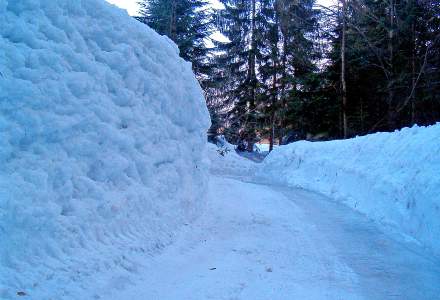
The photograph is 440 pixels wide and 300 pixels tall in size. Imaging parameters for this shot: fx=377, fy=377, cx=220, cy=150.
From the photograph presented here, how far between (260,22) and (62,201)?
2561cm

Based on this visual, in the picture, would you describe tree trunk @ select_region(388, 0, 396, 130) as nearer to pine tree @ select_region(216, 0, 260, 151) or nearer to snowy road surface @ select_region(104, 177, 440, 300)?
pine tree @ select_region(216, 0, 260, 151)

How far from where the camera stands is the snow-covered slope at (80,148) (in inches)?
139

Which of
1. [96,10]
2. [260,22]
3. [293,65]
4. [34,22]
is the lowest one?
[34,22]

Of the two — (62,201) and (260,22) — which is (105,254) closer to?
(62,201)

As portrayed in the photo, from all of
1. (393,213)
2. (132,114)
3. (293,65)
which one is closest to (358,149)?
(393,213)

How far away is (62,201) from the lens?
401cm

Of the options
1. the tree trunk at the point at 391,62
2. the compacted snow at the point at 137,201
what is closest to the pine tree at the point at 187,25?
the tree trunk at the point at 391,62

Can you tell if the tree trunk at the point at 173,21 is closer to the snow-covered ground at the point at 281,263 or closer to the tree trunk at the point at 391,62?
the tree trunk at the point at 391,62

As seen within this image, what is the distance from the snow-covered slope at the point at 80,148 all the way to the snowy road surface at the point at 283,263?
0.46 meters

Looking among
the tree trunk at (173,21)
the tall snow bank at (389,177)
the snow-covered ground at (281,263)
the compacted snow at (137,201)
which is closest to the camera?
the compacted snow at (137,201)

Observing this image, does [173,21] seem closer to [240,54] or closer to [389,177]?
[240,54]

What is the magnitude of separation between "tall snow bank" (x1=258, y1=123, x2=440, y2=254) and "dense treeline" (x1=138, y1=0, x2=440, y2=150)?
6.63 metres

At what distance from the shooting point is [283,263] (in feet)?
16.2

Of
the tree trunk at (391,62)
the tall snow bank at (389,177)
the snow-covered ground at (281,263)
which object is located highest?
the tree trunk at (391,62)
